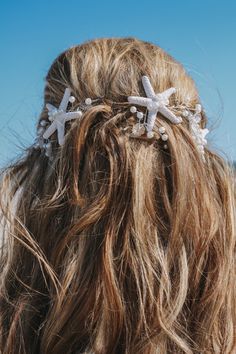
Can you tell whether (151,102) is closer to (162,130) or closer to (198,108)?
(162,130)

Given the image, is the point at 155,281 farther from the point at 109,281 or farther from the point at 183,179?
the point at 183,179

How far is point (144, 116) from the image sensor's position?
2.22 m

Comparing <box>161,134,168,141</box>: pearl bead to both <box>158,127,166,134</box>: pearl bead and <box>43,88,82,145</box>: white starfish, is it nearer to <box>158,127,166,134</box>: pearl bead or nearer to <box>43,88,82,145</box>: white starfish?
<box>158,127,166,134</box>: pearl bead

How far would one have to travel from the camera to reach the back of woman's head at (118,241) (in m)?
2.13

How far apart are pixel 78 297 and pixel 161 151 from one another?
1.75 ft

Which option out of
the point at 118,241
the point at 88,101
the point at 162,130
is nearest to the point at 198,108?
the point at 162,130

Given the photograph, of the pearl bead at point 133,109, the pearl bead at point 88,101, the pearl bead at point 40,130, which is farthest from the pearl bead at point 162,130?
the pearl bead at point 40,130

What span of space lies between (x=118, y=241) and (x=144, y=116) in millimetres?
406

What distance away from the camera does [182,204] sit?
2195mm

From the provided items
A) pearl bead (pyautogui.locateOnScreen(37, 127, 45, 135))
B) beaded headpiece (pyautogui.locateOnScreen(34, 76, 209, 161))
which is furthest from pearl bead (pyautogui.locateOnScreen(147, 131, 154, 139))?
pearl bead (pyautogui.locateOnScreen(37, 127, 45, 135))

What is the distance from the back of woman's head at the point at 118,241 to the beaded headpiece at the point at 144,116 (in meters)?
0.02

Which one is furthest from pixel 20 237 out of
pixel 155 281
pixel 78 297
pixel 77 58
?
pixel 77 58

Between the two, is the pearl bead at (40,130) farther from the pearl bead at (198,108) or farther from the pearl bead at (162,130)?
the pearl bead at (198,108)

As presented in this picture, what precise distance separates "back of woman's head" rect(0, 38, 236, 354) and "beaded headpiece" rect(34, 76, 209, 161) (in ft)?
0.07
